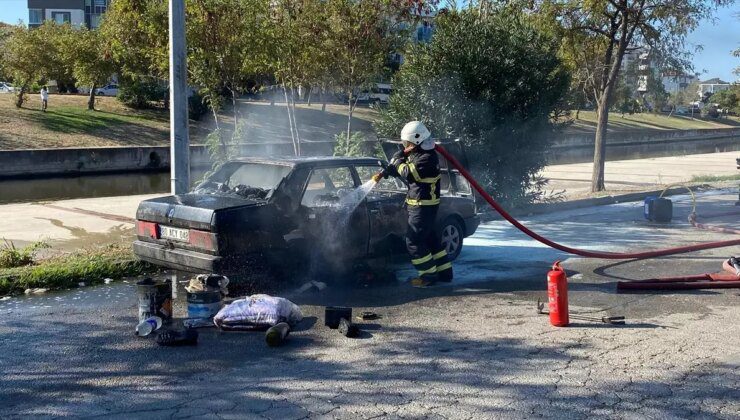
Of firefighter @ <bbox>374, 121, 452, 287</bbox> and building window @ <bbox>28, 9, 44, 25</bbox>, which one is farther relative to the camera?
building window @ <bbox>28, 9, 44, 25</bbox>

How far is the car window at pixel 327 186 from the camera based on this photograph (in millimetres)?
8410

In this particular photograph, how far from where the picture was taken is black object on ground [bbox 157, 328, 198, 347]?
6.34 m

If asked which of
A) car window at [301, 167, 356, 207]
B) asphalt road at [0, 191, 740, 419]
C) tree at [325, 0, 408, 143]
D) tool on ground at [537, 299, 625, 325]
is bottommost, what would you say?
asphalt road at [0, 191, 740, 419]

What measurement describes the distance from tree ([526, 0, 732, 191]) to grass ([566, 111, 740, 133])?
33091mm

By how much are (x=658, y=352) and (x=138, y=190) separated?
20.3 meters

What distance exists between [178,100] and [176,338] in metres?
4.50

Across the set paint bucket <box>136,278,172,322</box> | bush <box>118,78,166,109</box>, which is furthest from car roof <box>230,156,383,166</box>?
bush <box>118,78,166,109</box>

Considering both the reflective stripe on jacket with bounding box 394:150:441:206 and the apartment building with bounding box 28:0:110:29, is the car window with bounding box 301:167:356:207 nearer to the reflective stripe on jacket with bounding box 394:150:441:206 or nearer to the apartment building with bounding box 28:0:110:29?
the reflective stripe on jacket with bounding box 394:150:441:206

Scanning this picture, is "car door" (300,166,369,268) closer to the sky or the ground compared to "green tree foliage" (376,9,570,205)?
closer to the ground

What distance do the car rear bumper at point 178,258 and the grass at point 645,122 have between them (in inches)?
1797

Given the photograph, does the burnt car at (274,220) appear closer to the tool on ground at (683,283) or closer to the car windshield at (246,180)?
the car windshield at (246,180)

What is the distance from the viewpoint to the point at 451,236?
994 cm

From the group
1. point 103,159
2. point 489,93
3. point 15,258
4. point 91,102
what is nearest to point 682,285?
point 489,93

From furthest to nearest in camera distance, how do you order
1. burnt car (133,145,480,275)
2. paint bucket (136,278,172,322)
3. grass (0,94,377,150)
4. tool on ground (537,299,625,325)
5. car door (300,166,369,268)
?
grass (0,94,377,150) < car door (300,166,369,268) < burnt car (133,145,480,275) < tool on ground (537,299,625,325) < paint bucket (136,278,172,322)
